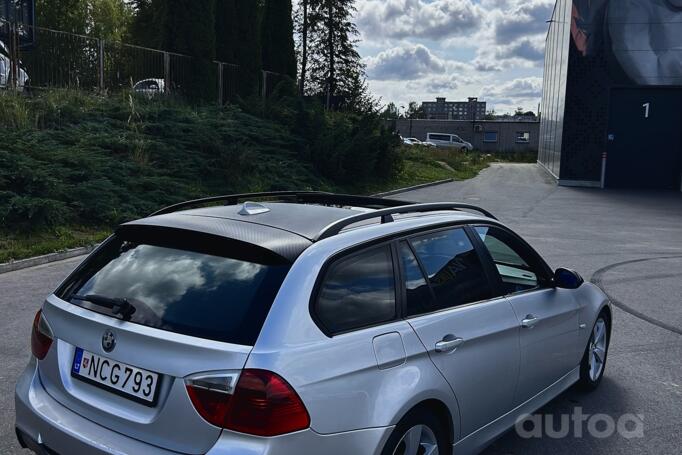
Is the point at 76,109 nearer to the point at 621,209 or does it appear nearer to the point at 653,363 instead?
the point at 653,363

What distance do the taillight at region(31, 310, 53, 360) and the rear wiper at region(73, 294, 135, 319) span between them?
0.87ft

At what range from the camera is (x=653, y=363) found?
5.57m

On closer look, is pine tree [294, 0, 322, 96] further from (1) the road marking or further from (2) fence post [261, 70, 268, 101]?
(1) the road marking

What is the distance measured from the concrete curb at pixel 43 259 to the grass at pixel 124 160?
128mm

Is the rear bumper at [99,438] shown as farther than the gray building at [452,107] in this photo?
No

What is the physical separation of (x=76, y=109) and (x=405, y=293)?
535 inches

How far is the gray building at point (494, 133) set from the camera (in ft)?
241

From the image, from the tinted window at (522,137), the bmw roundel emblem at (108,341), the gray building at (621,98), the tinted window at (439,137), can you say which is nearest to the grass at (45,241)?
the bmw roundel emblem at (108,341)

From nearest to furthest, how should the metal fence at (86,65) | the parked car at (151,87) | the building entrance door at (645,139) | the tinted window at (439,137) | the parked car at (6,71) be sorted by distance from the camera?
1. the parked car at (6,71)
2. the metal fence at (86,65)
3. the parked car at (151,87)
4. the building entrance door at (645,139)
5. the tinted window at (439,137)

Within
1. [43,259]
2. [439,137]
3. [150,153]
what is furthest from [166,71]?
[439,137]

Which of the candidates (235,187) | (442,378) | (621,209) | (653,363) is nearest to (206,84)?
(235,187)

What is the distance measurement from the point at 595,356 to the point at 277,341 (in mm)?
3371

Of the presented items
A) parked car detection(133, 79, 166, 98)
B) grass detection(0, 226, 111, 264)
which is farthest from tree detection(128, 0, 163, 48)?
grass detection(0, 226, 111, 264)

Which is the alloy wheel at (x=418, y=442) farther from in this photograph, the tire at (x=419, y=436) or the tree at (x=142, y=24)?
the tree at (x=142, y=24)
